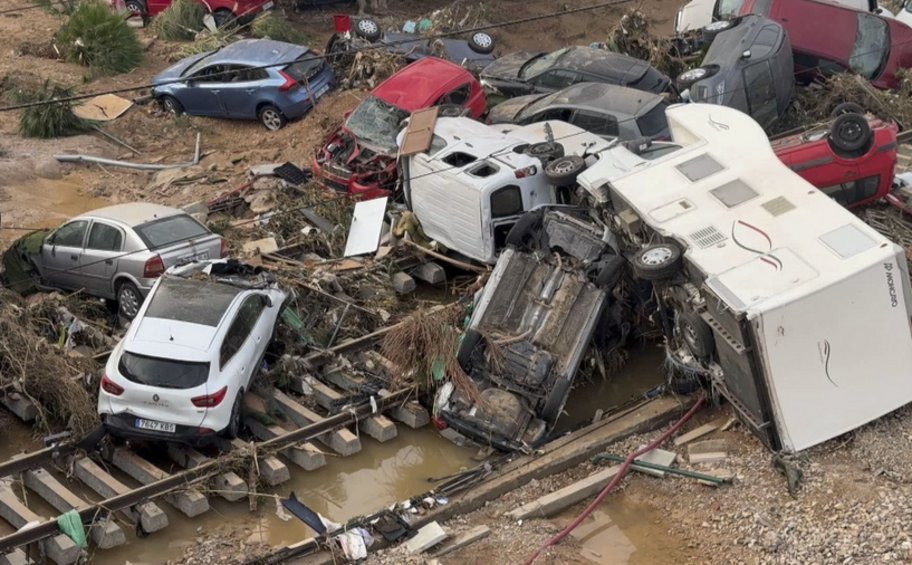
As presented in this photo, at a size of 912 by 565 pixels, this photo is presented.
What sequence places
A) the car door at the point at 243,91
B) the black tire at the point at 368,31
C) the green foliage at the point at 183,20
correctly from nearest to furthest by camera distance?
the car door at the point at 243,91 < the black tire at the point at 368,31 < the green foliage at the point at 183,20

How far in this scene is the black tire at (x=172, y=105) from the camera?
21875 mm

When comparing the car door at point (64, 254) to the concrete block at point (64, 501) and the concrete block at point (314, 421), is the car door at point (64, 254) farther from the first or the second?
the concrete block at point (64, 501)

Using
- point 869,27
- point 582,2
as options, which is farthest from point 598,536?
point 582,2

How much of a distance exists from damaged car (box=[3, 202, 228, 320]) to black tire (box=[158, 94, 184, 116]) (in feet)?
20.4

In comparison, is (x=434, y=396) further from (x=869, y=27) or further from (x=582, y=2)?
(x=582, y=2)

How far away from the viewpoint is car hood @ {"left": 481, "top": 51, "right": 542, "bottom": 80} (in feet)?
66.6

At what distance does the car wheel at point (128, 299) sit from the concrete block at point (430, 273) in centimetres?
359

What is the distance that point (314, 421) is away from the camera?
1339 cm

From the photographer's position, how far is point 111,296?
15.5 m

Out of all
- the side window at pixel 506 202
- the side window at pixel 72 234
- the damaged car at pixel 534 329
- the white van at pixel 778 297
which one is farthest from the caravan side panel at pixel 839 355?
the side window at pixel 72 234

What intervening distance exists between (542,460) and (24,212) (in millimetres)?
10106

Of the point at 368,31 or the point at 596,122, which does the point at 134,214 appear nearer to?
the point at 596,122

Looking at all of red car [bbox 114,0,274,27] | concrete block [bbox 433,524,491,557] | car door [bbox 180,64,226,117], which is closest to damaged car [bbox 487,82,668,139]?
car door [bbox 180,64,226,117]

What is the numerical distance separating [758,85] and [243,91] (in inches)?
335
